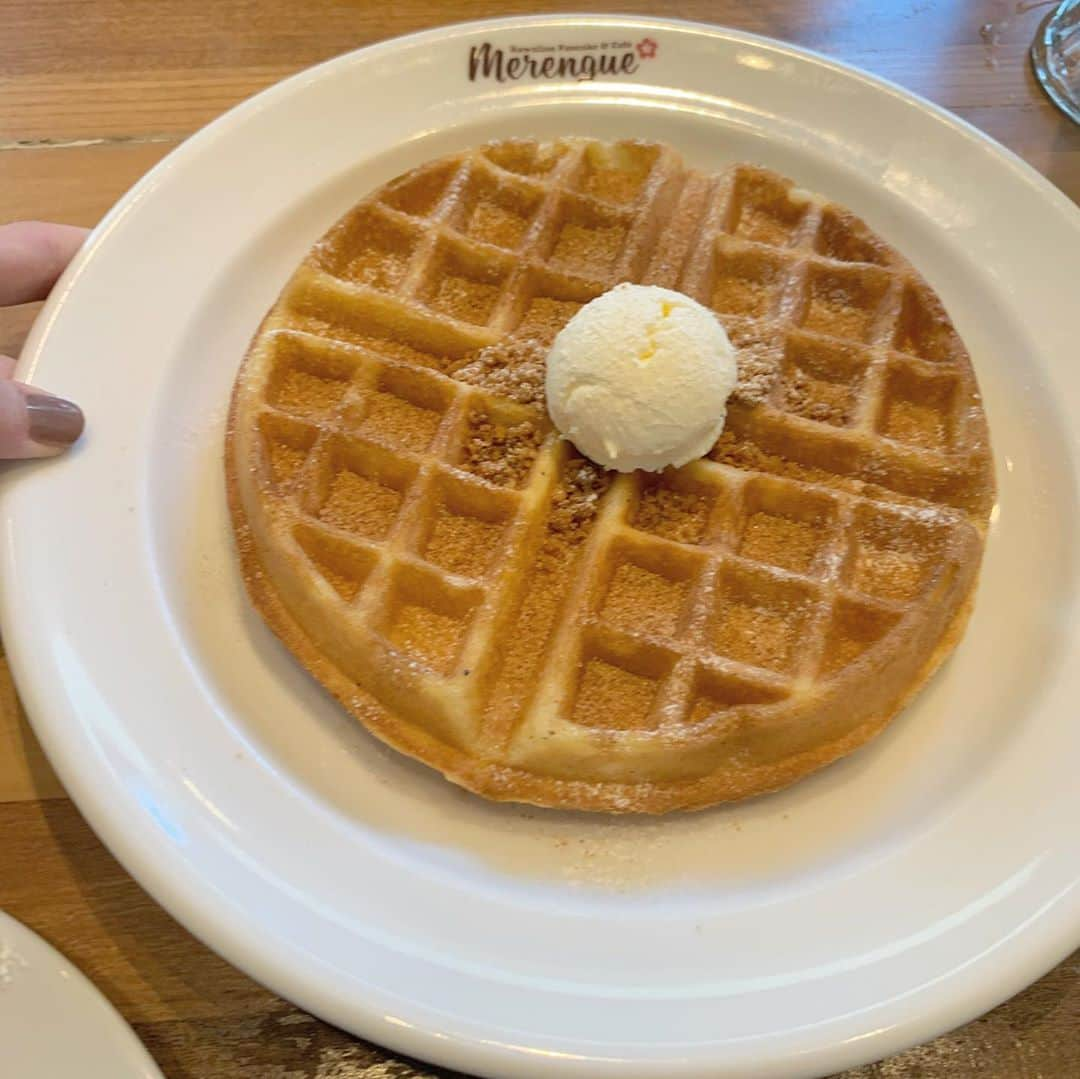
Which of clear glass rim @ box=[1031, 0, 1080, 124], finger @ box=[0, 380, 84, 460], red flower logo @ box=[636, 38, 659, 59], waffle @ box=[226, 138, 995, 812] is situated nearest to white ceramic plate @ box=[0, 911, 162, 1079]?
waffle @ box=[226, 138, 995, 812]

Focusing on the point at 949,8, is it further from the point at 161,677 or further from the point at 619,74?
the point at 161,677

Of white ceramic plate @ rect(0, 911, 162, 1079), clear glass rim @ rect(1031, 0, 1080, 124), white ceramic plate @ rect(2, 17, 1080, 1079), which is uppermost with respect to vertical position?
clear glass rim @ rect(1031, 0, 1080, 124)

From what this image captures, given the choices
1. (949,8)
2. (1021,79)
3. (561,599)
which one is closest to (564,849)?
(561,599)

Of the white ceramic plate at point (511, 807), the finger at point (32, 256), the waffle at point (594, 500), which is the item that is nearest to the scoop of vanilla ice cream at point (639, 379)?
the waffle at point (594, 500)

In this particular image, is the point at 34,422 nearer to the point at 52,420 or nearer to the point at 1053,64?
the point at 52,420

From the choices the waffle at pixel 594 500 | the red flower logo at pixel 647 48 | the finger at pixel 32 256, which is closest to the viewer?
the waffle at pixel 594 500

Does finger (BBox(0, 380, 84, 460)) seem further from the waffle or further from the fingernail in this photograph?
the waffle

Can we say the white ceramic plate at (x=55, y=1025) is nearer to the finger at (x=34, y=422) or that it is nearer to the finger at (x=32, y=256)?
the finger at (x=34, y=422)
